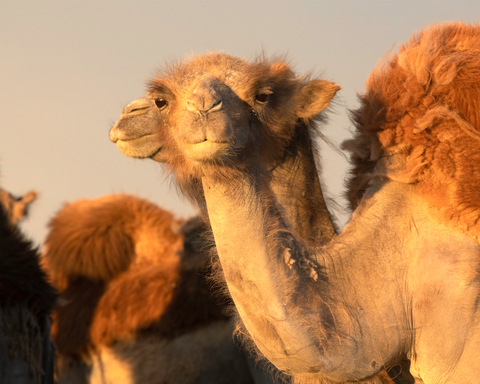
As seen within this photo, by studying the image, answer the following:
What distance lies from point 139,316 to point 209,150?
124 inches

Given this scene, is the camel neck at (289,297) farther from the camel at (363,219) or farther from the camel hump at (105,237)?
the camel hump at (105,237)

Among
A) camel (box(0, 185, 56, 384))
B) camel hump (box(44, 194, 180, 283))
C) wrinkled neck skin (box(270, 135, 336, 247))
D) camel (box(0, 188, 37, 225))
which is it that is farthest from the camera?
camel hump (box(44, 194, 180, 283))

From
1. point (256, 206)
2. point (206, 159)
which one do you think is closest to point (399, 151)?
point (256, 206)

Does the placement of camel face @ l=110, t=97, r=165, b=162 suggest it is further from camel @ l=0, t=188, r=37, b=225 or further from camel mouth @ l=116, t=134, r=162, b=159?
camel @ l=0, t=188, r=37, b=225

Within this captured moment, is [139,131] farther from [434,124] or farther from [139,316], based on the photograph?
[139,316]

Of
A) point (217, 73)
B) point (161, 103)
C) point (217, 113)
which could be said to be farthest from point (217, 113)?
point (161, 103)

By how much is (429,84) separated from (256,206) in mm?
979

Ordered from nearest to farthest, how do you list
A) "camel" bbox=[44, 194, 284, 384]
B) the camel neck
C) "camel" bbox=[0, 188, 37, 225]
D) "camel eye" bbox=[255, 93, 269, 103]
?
1. the camel neck
2. "camel eye" bbox=[255, 93, 269, 103]
3. "camel" bbox=[0, 188, 37, 225]
4. "camel" bbox=[44, 194, 284, 384]

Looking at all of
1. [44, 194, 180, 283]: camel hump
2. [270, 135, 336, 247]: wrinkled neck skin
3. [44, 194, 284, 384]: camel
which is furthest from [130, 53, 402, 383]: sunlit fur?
[44, 194, 180, 283]: camel hump

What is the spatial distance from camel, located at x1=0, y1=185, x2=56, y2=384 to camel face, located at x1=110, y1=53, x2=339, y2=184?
1.93 metres

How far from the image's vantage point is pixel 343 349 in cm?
240

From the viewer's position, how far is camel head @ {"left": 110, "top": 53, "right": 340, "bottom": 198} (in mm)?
2250

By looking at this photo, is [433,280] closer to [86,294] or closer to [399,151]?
[399,151]

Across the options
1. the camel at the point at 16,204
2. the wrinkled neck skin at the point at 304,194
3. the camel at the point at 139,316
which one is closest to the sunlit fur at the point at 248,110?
the wrinkled neck skin at the point at 304,194
